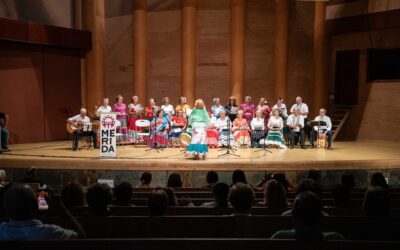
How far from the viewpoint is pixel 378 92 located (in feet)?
47.5

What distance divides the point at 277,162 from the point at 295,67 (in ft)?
25.8

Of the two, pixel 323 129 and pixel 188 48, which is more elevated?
pixel 188 48

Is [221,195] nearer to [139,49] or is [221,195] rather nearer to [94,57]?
[94,57]

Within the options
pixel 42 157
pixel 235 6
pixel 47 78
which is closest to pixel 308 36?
pixel 235 6

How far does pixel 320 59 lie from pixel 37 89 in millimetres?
9647

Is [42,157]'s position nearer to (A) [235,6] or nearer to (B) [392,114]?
(A) [235,6]

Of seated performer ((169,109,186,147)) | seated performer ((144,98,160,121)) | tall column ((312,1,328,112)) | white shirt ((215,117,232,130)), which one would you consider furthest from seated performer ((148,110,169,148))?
tall column ((312,1,328,112))

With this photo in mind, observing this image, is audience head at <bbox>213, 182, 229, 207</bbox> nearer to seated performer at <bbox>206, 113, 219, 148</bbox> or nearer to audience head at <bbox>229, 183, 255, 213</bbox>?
audience head at <bbox>229, 183, 255, 213</bbox>

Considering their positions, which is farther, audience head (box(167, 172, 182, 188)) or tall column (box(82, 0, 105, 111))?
tall column (box(82, 0, 105, 111))

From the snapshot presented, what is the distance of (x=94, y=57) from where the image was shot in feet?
48.9

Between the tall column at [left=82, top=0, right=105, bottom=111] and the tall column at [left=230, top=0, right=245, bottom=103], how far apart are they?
4.73m

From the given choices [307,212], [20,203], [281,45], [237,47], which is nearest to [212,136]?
[237,47]

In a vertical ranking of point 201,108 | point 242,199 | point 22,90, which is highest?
point 22,90

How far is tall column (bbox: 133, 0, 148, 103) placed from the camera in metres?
15.7
